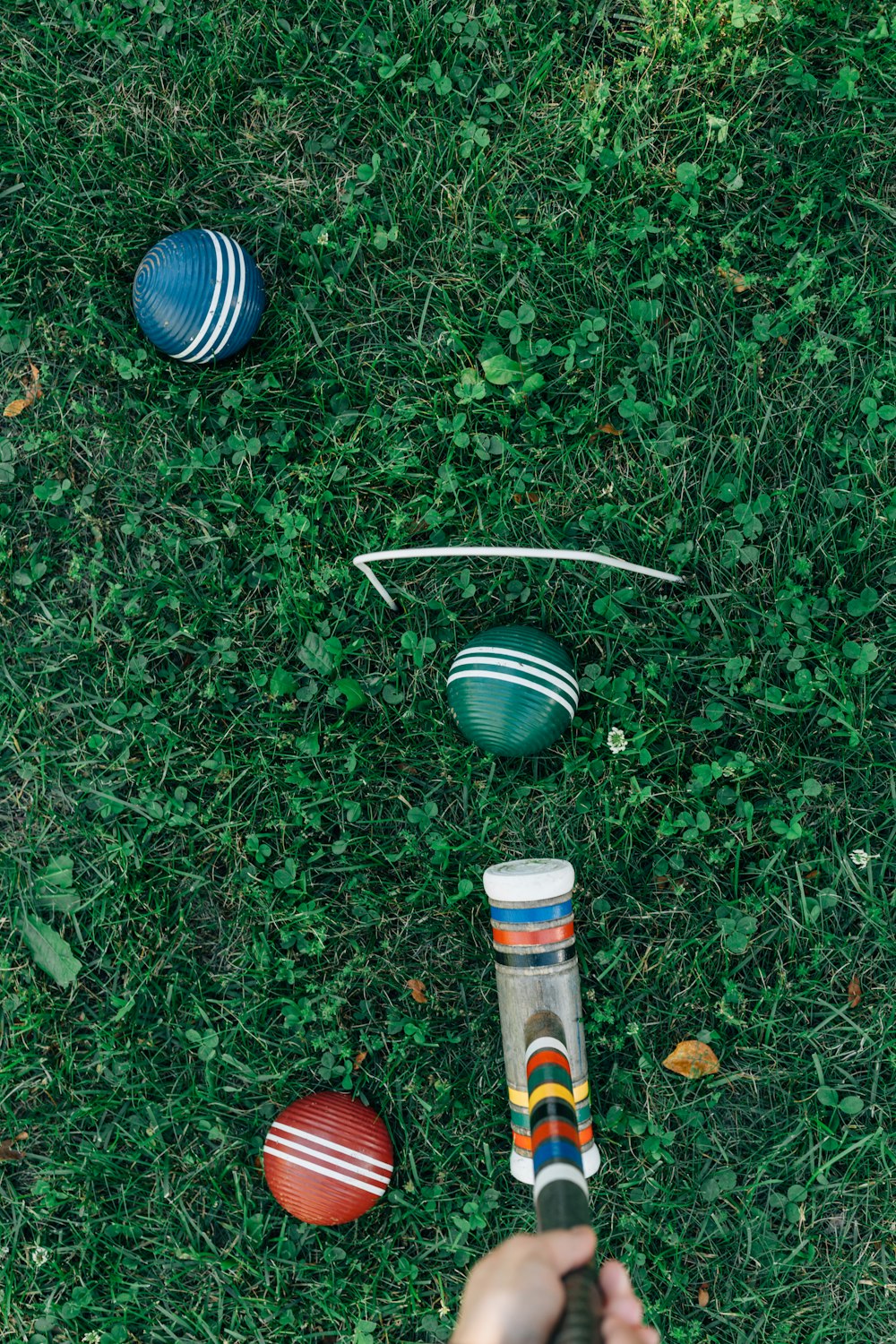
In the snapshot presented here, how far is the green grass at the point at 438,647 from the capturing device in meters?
2.84

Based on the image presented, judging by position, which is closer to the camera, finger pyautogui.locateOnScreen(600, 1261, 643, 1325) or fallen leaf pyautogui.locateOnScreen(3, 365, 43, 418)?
finger pyautogui.locateOnScreen(600, 1261, 643, 1325)

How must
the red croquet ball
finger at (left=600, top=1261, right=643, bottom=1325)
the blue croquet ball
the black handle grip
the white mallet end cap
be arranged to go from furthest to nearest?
1. the blue croquet ball
2. the red croquet ball
3. the white mallet end cap
4. finger at (left=600, top=1261, right=643, bottom=1325)
5. the black handle grip

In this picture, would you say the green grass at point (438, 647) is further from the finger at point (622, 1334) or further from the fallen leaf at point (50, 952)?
the finger at point (622, 1334)

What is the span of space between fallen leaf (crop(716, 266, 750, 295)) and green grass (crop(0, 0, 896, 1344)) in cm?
3

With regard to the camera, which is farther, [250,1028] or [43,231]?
[43,231]

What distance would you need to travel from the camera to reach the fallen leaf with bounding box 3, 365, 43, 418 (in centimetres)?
318

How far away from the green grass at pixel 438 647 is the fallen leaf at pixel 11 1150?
54 mm

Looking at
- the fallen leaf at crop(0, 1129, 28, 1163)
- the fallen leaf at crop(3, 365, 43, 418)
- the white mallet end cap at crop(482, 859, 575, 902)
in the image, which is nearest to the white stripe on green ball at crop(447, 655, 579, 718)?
the white mallet end cap at crop(482, 859, 575, 902)

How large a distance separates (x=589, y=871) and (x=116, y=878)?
1.42 meters

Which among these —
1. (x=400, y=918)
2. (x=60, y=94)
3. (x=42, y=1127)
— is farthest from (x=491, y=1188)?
(x=60, y=94)

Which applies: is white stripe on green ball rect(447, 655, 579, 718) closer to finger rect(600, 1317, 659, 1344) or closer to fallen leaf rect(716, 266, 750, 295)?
fallen leaf rect(716, 266, 750, 295)

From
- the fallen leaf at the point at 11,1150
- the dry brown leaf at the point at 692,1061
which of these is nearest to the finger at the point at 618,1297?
the dry brown leaf at the point at 692,1061

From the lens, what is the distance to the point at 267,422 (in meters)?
3.09

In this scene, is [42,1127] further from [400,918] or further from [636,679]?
[636,679]
